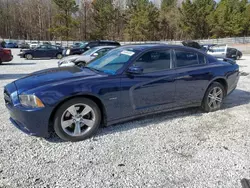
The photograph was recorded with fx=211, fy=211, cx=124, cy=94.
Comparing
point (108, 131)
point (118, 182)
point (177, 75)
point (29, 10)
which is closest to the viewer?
point (118, 182)

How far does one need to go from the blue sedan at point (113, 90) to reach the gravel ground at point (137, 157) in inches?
11.2

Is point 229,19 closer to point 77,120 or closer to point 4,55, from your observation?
point 4,55

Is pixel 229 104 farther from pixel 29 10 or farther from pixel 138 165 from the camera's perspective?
pixel 29 10

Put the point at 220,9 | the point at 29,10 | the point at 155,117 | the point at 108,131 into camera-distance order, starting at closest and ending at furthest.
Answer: the point at 108,131 < the point at 155,117 < the point at 220,9 < the point at 29,10

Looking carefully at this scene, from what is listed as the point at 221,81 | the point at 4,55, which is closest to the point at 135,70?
the point at 221,81

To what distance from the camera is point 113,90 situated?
3395mm

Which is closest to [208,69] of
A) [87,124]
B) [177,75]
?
[177,75]

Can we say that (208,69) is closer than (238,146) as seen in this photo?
No

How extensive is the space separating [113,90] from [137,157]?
3.61 ft

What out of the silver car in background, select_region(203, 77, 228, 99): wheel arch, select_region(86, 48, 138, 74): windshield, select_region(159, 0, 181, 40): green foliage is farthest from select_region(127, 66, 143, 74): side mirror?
select_region(159, 0, 181, 40): green foliage

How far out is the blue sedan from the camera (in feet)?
9.95

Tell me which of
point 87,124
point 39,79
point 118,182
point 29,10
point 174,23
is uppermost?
point 29,10

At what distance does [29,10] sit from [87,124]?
73746 millimetres

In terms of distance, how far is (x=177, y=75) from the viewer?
406cm
